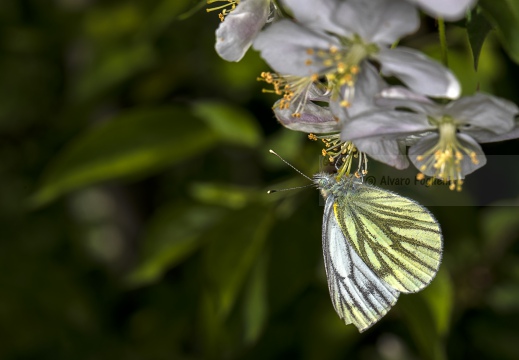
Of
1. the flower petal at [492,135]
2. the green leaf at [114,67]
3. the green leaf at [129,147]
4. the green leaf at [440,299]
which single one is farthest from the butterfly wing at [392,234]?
the green leaf at [114,67]

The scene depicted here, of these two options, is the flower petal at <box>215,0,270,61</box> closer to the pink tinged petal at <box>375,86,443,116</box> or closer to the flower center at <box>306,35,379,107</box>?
the flower center at <box>306,35,379,107</box>

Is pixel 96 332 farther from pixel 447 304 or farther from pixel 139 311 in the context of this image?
pixel 447 304

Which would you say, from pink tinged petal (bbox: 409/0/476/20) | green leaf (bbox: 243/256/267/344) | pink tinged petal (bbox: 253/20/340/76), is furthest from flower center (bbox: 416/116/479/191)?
green leaf (bbox: 243/256/267/344)

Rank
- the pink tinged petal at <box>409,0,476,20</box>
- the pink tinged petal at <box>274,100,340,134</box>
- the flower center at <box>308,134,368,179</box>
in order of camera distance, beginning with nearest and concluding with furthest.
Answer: the pink tinged petal at <box>409,0,476,20</box>
the pink tinged petal at <box>274,100,340,134</box>
the flower center at <box>308,134,368,179</box>

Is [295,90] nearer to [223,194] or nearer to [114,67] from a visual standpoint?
[223,194]

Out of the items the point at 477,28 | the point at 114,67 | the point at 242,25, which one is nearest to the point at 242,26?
the point at 242,25

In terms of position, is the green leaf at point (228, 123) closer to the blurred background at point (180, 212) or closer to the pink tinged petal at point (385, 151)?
the blurred background at point (180, 212)
